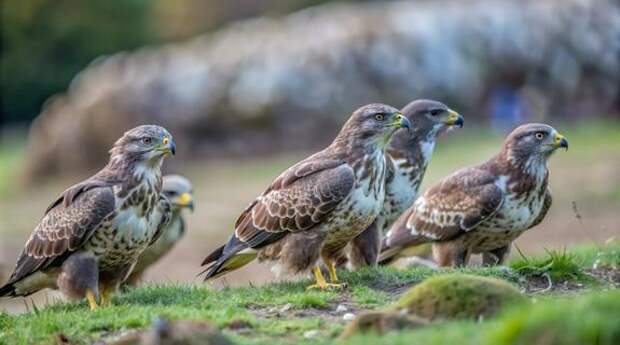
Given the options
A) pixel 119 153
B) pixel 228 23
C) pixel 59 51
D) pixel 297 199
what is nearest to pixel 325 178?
pixel 297 199

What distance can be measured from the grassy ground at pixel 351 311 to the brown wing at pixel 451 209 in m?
0.90

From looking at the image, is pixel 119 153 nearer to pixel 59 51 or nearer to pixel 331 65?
pixel 331 65

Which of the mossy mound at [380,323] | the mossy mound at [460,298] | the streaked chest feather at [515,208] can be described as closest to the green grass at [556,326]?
the mossy mound at [380,323]

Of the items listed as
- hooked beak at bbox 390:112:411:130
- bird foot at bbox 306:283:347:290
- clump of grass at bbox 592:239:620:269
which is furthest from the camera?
clump of grass at bbox 592:239:620:269

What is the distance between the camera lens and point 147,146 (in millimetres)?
11648

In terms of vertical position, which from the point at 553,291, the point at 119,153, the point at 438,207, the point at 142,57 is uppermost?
the point at 142,57

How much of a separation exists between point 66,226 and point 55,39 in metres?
43.8

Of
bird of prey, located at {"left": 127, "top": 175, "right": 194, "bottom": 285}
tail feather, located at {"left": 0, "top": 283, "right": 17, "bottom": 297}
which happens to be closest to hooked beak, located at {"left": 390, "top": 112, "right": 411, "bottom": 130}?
bird of prey, located at {"left": 127, "top": 175, "right": 194, "bottom": 285}

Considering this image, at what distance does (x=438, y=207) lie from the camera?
13430 millimetres

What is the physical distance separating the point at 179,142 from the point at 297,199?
75.7 ft

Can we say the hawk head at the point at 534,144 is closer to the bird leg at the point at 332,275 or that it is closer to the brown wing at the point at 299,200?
the brown wing at the point at 299,200

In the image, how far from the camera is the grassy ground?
7727 millimetres

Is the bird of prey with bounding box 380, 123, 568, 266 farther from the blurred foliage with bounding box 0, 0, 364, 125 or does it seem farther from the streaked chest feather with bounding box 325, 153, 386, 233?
the blurred foliage with bounding box 0, 0, 364, 125

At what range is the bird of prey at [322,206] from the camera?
11.6 metres
